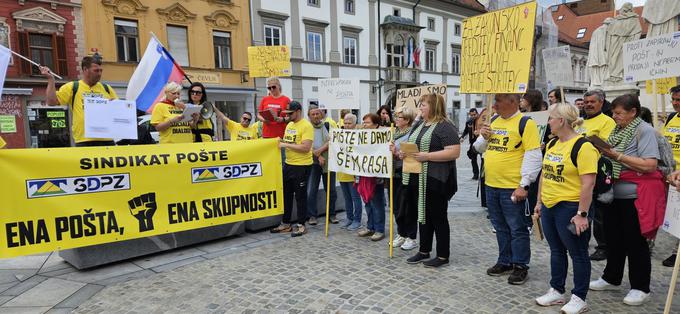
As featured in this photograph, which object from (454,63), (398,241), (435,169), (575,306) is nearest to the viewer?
(575,306)

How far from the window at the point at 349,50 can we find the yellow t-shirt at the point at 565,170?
26527 millimetres

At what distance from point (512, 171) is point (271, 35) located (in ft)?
76.5

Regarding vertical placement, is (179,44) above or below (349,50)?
below

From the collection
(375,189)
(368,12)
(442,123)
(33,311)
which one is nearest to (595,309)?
(442,123)

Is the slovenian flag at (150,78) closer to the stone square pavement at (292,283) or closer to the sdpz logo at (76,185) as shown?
the sdpz logo at (76,185)

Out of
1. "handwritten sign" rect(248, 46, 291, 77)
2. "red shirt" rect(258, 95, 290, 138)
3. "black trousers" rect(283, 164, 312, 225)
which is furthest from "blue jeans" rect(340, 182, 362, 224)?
"handwritten sign" rect(248, 46, 291, 77)

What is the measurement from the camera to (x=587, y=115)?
471cm

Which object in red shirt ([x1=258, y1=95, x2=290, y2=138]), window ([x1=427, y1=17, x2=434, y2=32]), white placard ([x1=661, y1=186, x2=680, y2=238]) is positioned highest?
window ([x1=427, y1=17, x2=434, y2=32])

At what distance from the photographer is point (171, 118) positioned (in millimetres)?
5176

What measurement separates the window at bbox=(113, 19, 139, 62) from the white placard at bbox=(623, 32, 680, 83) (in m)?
21.4

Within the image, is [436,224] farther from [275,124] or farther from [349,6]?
[349,6]

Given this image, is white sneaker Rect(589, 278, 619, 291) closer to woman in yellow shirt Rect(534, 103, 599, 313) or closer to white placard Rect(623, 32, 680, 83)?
woman in yellow shirt Rect(534, 103, 599, 313)

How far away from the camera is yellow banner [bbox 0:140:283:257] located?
402 centimetres

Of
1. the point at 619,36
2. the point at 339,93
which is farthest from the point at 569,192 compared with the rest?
the point at 619,36
